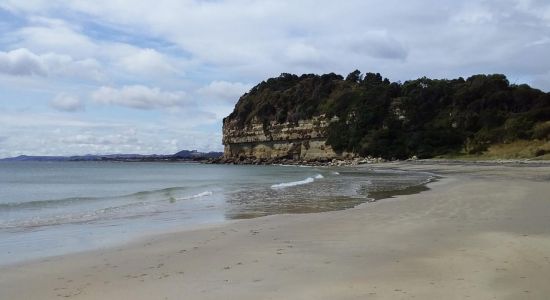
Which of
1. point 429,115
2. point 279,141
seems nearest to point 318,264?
point 429,115

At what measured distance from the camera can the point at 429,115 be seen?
314ft

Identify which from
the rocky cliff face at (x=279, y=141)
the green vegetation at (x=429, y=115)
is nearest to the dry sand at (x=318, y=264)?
the green vegetation at (x=429, y=115)

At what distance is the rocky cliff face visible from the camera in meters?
110

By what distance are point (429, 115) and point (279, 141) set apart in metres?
38.4

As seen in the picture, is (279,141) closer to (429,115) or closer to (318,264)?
(429,115)

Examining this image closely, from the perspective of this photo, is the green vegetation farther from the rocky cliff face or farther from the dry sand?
the dry sand

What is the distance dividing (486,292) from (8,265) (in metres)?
7.35

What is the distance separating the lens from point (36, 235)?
12.0m

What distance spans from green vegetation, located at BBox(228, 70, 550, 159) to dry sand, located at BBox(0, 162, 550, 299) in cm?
6579

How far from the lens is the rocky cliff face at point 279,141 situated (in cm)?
10969

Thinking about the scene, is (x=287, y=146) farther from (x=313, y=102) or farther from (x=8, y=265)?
(x=8, y=265)

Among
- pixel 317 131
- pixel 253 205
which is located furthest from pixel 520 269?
pixel 317 131

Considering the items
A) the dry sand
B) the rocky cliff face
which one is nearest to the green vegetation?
the rocky cliff face

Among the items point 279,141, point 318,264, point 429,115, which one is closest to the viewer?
point 318,264
